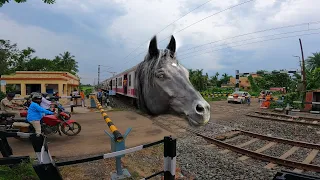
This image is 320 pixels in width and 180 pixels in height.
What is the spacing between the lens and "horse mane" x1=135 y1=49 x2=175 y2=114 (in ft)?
6.94

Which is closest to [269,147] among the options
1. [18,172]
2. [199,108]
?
[199,108]

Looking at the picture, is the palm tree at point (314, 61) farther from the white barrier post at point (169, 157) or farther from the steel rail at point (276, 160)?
the white barrier post at point (169, 157)

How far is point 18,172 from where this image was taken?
3502 millimetres

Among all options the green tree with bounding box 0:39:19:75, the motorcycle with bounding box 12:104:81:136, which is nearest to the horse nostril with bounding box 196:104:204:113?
the motorcycle with bounding box 12:104:81:136

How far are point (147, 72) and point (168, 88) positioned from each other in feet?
0.96

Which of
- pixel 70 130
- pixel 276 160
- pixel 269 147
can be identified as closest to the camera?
pixel 276 160

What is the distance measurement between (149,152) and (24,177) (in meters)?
3.00

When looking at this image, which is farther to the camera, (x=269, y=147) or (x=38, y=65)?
(x=38, y=65)

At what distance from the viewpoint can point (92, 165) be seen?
4.55 meters

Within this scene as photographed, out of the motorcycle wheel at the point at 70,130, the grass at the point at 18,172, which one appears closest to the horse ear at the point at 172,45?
the grass at the point at 18,172

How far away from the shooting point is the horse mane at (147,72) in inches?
83.3

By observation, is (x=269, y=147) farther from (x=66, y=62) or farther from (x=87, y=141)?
(x=66, y=62)

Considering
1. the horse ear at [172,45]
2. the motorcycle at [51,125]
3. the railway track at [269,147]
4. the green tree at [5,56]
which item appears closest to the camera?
the horse ear at [172,45]

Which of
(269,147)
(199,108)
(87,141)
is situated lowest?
(269,147)
